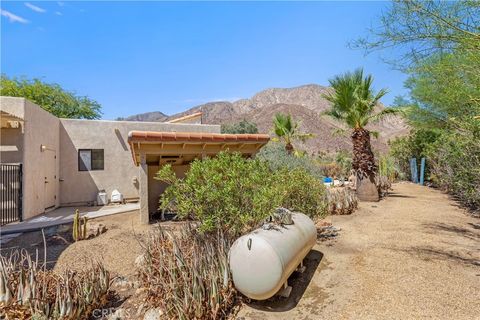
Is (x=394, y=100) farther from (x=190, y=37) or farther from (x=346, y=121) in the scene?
(x=190, y=37)

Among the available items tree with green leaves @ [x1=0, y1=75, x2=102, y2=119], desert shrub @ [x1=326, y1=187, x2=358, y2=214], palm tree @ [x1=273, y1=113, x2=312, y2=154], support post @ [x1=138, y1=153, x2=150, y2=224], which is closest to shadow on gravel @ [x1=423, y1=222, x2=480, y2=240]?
desert shrub @ [x1=326, y1=187, x2=358, y2=214]

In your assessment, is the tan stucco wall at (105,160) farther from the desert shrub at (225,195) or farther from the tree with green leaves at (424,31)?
the tree with green leaves at (424,31)

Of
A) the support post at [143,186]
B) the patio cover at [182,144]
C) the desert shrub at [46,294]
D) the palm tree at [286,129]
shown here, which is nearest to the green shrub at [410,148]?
the palm tree at [286,129]

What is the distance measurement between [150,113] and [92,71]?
8623cm

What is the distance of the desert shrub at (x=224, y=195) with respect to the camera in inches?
216

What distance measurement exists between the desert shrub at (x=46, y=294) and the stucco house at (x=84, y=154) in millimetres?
5352

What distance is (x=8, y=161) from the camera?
11398 millimetres

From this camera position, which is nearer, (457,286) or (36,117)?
(457,286)

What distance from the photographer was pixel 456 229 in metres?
9.52

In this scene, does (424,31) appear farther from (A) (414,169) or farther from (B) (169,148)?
(A) (414,169)

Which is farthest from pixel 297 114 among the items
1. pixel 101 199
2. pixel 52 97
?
pixel 101 199

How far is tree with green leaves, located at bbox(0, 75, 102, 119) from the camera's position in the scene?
866 inches

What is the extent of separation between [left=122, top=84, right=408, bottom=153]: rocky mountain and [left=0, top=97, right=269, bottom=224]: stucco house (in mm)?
38320

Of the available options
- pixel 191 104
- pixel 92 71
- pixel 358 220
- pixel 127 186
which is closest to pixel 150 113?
pixel 191 104
